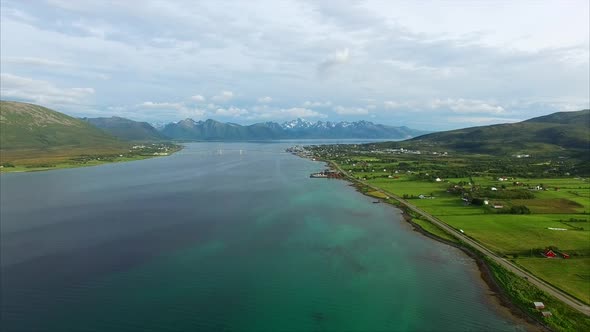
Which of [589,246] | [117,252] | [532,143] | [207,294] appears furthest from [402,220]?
[532,143]

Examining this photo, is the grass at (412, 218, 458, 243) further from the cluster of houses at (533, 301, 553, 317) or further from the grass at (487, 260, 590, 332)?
the cluster of houses at (533, 301, 553, 317)

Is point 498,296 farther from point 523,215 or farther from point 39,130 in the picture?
point 39,130

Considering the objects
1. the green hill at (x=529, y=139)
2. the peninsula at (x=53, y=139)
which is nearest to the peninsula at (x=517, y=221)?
the green hill at (x=529, y=139)

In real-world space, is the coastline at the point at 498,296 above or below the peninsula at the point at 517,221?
below

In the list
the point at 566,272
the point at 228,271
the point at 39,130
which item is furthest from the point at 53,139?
the point at 566,272

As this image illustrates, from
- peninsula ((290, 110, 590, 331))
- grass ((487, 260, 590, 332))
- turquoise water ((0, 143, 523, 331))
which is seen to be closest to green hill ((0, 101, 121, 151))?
turquoise water ((0, 143, 523, 331))

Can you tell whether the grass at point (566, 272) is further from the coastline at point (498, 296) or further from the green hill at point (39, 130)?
the green hill at point (39, 130)

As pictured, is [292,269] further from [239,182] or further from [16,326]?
[239,182]
